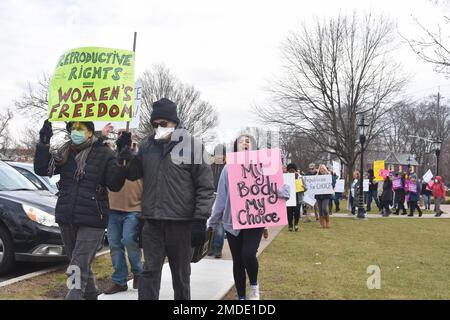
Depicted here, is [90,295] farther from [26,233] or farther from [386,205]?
[386,205]

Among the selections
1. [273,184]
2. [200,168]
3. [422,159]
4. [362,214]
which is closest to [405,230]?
[362,214]

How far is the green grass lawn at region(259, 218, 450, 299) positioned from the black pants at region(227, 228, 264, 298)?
0.64 meters

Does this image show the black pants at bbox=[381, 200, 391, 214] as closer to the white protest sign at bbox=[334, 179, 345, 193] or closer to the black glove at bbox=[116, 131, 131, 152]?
the white protest sign at bbox=[334, 179, 345, 193]

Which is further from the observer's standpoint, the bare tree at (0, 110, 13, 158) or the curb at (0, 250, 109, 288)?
the bare tree at (0, 110, 13, 158)

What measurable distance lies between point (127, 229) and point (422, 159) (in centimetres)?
8616

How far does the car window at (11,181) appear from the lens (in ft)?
24.5

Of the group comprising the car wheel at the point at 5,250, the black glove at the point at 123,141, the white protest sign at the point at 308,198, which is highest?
the black glove at the point at 123,141

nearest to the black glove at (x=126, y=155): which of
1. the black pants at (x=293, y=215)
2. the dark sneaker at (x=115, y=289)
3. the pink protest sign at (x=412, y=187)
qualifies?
the dark sneaker at (x=115, y=289)

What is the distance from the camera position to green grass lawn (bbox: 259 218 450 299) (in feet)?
20.0

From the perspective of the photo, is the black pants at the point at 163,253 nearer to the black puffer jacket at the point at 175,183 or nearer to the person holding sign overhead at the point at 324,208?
the black puffer jacket at the point at 175,183

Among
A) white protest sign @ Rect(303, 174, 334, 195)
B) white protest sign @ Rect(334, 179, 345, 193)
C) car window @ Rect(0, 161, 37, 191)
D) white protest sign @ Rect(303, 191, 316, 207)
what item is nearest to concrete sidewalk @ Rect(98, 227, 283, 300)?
car window @ Rect(0, 161, 37, 191)

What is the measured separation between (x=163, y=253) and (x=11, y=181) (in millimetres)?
4431

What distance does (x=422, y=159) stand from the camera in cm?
8412

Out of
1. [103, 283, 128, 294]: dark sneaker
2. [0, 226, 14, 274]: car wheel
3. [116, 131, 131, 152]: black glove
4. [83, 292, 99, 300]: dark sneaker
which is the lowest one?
[103, 283, 128, 294]: dark sneaker
